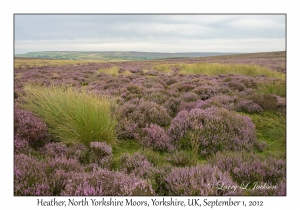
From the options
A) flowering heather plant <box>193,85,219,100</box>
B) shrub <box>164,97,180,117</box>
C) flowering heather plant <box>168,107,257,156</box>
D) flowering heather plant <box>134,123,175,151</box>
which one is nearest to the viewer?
flowering heather plant <box>168,107,257,156</box>

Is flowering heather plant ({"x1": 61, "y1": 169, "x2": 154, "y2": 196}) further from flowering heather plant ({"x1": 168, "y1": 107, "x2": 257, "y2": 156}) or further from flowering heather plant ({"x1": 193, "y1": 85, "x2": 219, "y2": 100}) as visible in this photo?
flowering heather plant ({"x1": 193, "y1": 85, "x2": 219, "y2": 100})

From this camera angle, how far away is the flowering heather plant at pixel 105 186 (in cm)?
250

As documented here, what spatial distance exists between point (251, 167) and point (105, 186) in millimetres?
2080

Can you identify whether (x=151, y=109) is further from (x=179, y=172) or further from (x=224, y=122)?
(x=179, y=172)

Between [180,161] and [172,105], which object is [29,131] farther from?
[172,105]

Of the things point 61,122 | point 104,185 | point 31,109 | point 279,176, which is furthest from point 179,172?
point 31,109

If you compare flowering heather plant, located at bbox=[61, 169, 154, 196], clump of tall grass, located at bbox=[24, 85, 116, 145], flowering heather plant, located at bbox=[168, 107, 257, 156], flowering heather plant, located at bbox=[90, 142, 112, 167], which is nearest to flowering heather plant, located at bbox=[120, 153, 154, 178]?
flowering heather plant, located at bbox=[90, 142, 112, 167]

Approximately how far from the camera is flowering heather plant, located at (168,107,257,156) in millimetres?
4270

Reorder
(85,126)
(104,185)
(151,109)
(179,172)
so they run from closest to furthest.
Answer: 1. (104,185)
2. (179,172)
3. (85,126)
4. (151,109)

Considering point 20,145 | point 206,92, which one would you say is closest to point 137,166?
point 20,145

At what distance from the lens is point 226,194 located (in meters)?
2.53

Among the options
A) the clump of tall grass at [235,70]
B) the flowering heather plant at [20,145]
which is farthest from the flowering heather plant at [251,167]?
the clump of tall grass at [235,70]

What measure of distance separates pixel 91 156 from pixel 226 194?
2.27 meters

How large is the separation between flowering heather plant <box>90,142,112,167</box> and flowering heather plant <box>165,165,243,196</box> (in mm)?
1185
